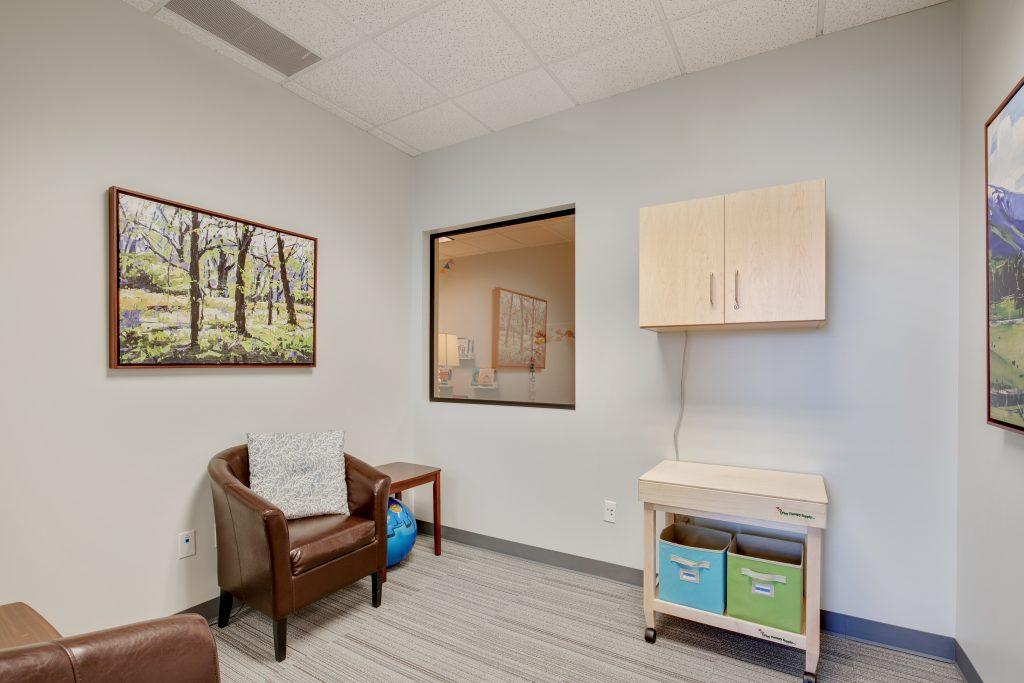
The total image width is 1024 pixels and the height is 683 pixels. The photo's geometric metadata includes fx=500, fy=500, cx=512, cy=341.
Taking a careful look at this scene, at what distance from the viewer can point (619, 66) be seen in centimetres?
269

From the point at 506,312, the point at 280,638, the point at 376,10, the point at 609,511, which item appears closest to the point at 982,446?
the point at 609,511

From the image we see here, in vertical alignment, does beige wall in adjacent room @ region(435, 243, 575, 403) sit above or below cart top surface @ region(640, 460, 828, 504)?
above

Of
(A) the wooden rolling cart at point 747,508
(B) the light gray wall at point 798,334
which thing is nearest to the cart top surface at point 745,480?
(A) the wooden rolling cart at point 747,508

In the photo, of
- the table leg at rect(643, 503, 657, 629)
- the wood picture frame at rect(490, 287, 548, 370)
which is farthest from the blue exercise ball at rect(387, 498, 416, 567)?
the table leg at rect(643, 503, 657, 629)

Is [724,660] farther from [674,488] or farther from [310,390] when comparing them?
[310,390]

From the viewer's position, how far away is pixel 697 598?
7.22 ft

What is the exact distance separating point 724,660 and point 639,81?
115 inches

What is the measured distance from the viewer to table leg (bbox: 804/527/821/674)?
6.38 feet

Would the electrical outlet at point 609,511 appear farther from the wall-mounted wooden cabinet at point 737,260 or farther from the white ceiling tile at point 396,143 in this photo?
the white ceiling tile at point 396,143

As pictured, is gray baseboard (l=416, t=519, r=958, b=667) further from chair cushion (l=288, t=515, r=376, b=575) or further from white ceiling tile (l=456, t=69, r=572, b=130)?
white ceiling tile (l=456, t=69, r=572, b=130)

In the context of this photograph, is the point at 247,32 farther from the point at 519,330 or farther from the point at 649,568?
the point at 649,568

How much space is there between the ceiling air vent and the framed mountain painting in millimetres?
2887

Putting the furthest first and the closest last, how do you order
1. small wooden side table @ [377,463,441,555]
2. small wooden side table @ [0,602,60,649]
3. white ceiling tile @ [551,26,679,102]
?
small wooden side table @ [377,463,441,555], white ceiling tile @ [551,26,679,102], small wooden side table @ [0,602,60,649]

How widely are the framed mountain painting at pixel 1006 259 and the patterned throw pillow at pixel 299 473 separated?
273 cm
